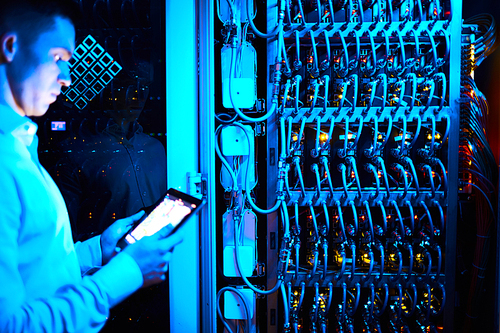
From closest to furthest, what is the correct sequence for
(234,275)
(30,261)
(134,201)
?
(30,261), (134,201), (234,275)

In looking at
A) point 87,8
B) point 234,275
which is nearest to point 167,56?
point 87,8

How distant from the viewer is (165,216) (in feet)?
4.39

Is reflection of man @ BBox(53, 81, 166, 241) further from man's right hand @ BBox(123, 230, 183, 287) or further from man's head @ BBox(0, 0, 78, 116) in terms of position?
man's right hand @ BBox(123, 230, 183, 287)

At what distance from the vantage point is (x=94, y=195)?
4.99 ft

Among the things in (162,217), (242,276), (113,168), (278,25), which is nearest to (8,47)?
(113,168)

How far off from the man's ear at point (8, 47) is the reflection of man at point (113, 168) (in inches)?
18.9

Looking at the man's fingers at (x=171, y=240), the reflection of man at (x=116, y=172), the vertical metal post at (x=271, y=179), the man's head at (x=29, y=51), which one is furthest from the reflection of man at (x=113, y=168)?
the vertical metal post at (x=271, y=179)

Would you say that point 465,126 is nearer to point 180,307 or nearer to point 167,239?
point 167,239

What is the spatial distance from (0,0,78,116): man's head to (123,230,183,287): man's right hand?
2.45 ft

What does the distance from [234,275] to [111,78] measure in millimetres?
1408

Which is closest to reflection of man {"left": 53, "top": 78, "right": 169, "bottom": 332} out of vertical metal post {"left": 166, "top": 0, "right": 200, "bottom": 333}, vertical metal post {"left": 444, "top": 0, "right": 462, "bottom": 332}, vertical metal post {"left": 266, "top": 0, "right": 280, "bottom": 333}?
vertical metal post {"left": 166, "top": 0, "right": 200, "bottom": 333}

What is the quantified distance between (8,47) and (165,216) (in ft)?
3.11

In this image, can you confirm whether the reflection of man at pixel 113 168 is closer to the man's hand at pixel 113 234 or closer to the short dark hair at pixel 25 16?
the man's hand at pixel 113 234

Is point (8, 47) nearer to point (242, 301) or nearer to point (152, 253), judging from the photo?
point (152, 253)
